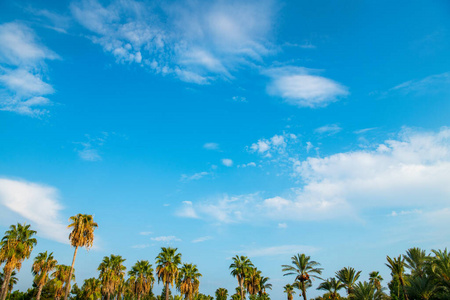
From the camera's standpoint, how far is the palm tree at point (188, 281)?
6228 cm

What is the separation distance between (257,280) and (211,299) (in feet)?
79.0

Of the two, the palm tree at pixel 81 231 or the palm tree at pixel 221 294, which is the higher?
the palm tree at pixel 81 231

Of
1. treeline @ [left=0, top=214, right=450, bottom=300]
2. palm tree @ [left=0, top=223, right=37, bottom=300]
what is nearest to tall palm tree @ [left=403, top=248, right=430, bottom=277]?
treeline @ [left=0, top=214, right=450, bottom=300]

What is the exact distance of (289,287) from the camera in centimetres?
8038

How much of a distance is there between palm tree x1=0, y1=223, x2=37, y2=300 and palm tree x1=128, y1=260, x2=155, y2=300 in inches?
801

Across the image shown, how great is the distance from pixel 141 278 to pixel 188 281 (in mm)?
10023

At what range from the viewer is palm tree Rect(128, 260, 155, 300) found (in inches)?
2432

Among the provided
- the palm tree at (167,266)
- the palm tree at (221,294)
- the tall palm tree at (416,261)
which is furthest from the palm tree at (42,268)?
the tall palm tree at (416,261)

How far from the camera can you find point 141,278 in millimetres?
62344

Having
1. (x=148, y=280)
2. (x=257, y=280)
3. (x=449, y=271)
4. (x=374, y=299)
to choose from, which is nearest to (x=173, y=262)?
(x=148, y=280)

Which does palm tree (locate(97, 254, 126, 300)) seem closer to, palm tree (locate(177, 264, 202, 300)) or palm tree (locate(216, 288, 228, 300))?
palm tree (locate(177, 264, 202, 300))

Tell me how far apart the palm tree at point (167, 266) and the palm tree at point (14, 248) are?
22.8 metres

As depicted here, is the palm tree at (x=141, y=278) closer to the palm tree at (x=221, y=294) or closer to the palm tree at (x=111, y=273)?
the palm tree at (x=111, y=273)

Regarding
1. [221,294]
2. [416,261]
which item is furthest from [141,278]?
[416,261]
